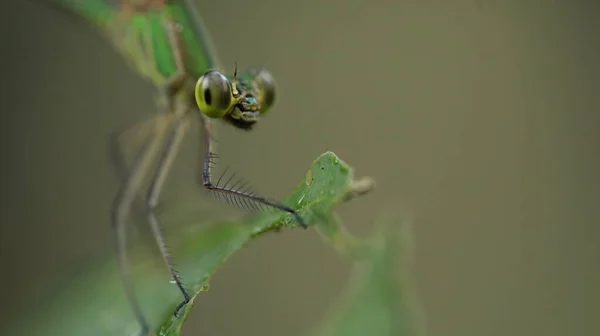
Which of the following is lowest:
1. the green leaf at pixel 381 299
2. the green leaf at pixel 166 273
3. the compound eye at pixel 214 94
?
the green leaf at pixel 381 299

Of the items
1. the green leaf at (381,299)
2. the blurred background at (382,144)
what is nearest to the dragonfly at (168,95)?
the green leaf at (381,299)

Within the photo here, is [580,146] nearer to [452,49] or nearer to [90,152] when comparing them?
[452,49]

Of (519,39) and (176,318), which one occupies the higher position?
(519,39)

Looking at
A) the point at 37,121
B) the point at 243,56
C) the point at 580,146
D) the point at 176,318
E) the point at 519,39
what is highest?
the point at 37,121

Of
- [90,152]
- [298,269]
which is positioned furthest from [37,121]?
[298,269]

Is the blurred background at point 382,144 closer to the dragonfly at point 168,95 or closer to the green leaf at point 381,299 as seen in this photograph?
the dragonfly at point 168,95

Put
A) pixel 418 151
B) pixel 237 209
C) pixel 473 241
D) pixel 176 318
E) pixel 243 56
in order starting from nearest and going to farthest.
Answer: pixel 176 318 < pixel 237 209 < pixel 473 241 < pixel 418 151 < pixel 243 56
